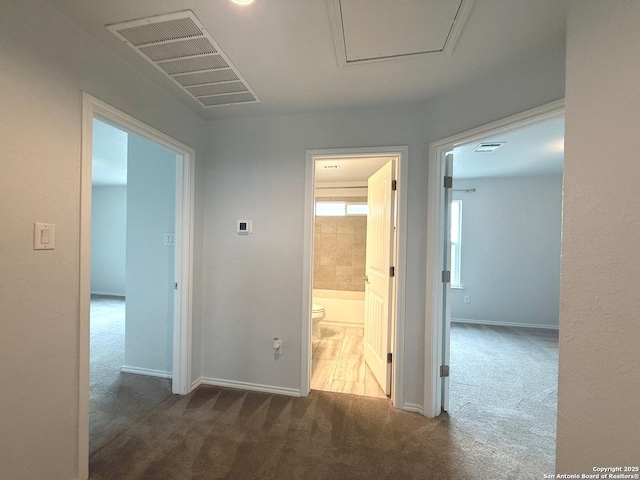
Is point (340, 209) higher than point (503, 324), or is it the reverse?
point (340, 209)

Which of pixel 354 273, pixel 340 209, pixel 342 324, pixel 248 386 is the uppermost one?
pixel 340 209

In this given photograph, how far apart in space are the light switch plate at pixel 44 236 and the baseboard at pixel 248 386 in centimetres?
166

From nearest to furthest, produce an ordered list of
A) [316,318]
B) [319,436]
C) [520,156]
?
[319,436] → [520,156] → [316,318]

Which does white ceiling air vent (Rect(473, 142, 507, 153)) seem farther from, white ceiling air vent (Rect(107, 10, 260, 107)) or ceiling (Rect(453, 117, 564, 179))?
white ceiling air vent (Rect(107, 10, 260, 107))

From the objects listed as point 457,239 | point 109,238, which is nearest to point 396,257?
point 457,239

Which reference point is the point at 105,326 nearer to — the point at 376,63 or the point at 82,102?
the point at 82,102

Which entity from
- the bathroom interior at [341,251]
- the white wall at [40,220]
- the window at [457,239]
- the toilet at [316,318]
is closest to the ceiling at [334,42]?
the white wall at [40,220]

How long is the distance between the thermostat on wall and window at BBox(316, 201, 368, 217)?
243cm

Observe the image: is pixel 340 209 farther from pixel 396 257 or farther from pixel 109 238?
pixel 109 238

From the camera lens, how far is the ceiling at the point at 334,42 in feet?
3.87

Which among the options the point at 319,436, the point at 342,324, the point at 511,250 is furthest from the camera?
the point at 342,324

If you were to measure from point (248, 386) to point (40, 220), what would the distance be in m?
1.90

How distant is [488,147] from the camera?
3082mm

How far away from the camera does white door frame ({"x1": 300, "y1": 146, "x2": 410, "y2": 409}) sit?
81.5 inches
